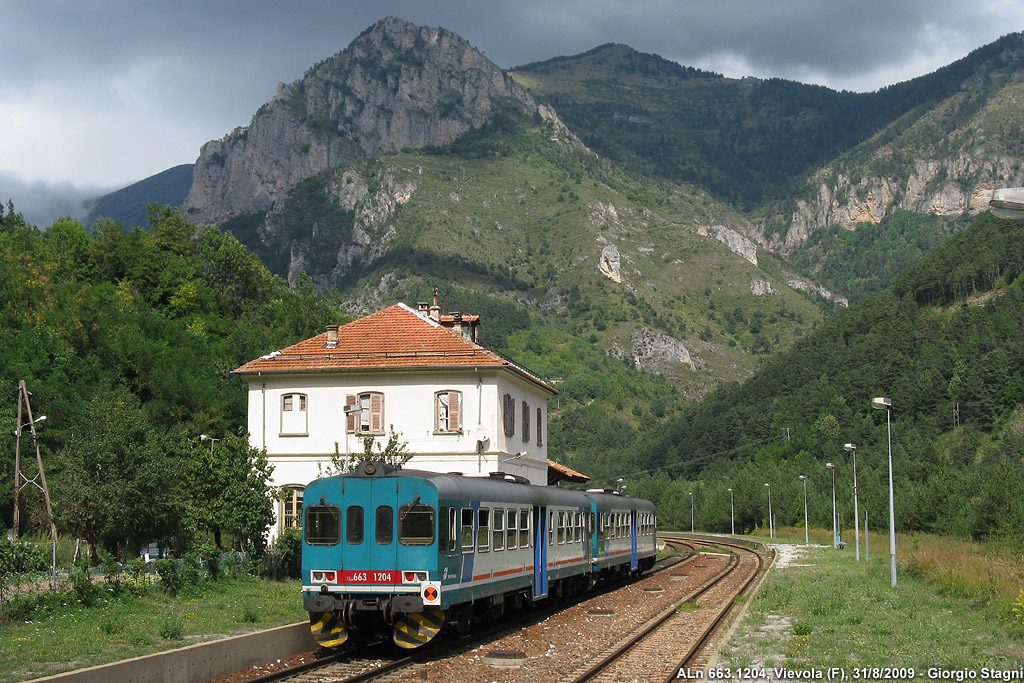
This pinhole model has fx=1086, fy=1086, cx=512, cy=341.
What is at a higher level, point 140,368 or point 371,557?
point 140,368

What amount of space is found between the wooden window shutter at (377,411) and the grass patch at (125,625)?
14.6 meters

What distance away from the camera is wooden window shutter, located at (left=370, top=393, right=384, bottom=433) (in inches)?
1543

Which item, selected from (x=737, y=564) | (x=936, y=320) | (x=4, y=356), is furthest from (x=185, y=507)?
(x=936, y=320)

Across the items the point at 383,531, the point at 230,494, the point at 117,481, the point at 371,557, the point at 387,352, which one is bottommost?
the point at 371,557

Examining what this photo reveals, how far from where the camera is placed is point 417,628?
61.2ft

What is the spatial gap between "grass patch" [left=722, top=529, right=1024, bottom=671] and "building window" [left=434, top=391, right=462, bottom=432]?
12.4 m

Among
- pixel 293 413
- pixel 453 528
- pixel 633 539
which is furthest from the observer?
pixel 293 413

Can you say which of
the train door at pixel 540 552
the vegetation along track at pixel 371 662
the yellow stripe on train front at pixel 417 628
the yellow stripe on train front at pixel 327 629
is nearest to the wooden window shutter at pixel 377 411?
the train door at pixel 540 552

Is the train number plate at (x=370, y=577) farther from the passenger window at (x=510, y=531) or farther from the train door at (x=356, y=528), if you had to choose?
the passenger window at (x=510, y=531)

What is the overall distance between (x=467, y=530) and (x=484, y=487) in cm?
145

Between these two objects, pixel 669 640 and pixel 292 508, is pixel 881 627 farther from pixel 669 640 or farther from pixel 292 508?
pixel 292 508

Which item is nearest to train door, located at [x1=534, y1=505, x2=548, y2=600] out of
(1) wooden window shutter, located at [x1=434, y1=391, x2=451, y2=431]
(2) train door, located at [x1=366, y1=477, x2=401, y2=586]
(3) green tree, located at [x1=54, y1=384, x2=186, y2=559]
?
(2) train door, located at [x1=366, y1=477, x2=401, y2=586]

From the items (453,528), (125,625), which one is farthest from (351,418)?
(125,625)

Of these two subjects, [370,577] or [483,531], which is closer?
[370,577]
